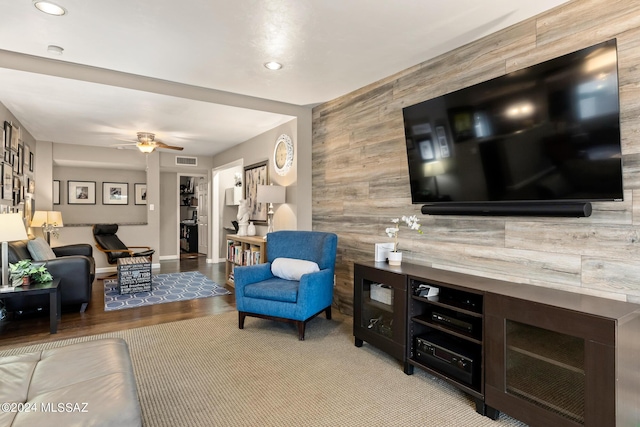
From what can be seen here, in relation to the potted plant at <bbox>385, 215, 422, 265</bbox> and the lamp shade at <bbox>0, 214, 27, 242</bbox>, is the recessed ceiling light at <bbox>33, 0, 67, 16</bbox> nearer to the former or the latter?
the lamp shade at <bbox>0, 214, 27, 242</bbox>

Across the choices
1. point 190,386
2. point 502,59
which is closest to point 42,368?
point 190,386

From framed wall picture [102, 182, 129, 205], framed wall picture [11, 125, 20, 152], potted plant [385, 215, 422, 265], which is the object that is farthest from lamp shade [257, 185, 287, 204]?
framed wall picture [102, 182, 129, 205]

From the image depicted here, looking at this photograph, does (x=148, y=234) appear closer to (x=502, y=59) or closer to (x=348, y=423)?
(x=348, y=423)

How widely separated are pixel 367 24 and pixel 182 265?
644cm

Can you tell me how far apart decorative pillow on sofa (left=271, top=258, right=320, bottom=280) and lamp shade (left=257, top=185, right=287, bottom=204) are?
1002 mm

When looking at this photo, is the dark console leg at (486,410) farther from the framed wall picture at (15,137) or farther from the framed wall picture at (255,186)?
the framed wall picture at (15,137)

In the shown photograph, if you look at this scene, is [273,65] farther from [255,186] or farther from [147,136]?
[147,136]

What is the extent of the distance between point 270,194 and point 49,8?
272 cm

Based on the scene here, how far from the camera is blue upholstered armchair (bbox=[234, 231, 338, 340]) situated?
10.7ft

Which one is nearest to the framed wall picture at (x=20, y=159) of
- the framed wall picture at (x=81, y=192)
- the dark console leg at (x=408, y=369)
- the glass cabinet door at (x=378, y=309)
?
the framed wall picture at (x=81, y=192)

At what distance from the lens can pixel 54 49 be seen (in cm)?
287

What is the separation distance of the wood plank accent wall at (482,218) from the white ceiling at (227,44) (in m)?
0.16

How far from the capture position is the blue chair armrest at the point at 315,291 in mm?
3236

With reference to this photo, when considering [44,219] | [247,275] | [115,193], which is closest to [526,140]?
[247,275]
